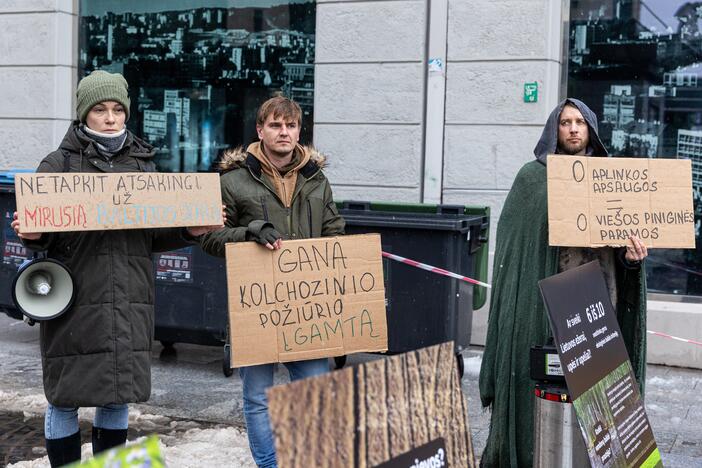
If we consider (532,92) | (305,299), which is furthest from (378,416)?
(532,92)

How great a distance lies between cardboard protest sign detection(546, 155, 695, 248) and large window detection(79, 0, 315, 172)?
555cm

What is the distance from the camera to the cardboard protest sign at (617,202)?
4.23 metres

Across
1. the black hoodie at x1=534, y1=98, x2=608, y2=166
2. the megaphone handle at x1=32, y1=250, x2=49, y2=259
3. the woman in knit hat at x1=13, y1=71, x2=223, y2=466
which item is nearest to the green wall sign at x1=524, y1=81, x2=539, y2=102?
the black hoodie at x1=534, y1=98, x2=608, y2=166

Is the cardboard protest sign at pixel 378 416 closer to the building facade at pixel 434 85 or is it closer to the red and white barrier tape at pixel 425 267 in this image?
the red and white barrier tape at pixel 425 267

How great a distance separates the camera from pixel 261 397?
4.34m

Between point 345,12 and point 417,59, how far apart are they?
846 mm

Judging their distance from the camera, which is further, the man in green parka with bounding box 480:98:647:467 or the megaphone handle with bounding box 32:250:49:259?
the man in green parka with bounding box 480:98:647:467

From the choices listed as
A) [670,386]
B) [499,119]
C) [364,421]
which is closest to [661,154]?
[499,119]

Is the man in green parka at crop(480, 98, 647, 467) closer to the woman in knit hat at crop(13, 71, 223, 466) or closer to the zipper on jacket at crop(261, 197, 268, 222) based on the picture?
the zipper on jacket at crop(261, 197, 268, 222)

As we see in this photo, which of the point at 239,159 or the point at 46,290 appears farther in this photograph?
the point at 239,159

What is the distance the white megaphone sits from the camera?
4.00 meters

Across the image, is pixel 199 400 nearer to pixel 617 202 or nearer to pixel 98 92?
pixel 98 92

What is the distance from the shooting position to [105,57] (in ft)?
35.2

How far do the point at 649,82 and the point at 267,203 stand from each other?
17.3 feet
